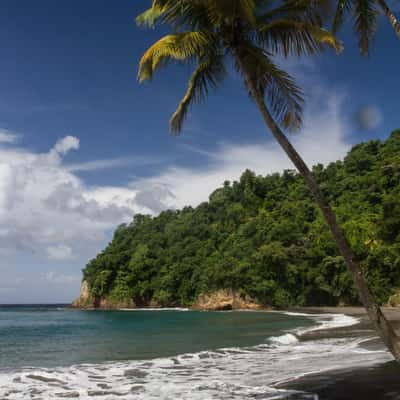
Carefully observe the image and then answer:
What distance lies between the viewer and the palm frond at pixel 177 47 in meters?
7.25

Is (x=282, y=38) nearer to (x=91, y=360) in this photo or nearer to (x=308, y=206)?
(x=91, y=360)

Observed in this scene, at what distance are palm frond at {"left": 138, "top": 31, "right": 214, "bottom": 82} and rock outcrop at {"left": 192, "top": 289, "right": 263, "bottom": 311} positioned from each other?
55990 mm

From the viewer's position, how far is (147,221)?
10269 centimetres

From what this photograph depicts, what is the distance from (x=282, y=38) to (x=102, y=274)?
7872cm

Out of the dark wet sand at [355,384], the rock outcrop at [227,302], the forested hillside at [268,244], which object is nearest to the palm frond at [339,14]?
the dark wet sand at [355,384]

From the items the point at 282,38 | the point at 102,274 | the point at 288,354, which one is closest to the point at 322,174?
the point at 102,274


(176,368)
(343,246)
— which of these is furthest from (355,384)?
(176,368)

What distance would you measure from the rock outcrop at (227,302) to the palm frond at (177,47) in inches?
2204

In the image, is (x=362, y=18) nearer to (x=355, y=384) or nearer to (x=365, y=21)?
(x=365, y=21)

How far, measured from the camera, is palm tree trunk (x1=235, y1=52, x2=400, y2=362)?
5.64 metres

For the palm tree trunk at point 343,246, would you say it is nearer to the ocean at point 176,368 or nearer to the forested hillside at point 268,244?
the ocean at point 176,368

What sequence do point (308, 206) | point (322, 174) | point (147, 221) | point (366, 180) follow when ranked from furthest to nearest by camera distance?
point (147, 221)
point (322, 174)
point (308, 206)
point (366, 180)

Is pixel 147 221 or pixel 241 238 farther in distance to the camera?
pixel 147 221

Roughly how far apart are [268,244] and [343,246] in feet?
189
